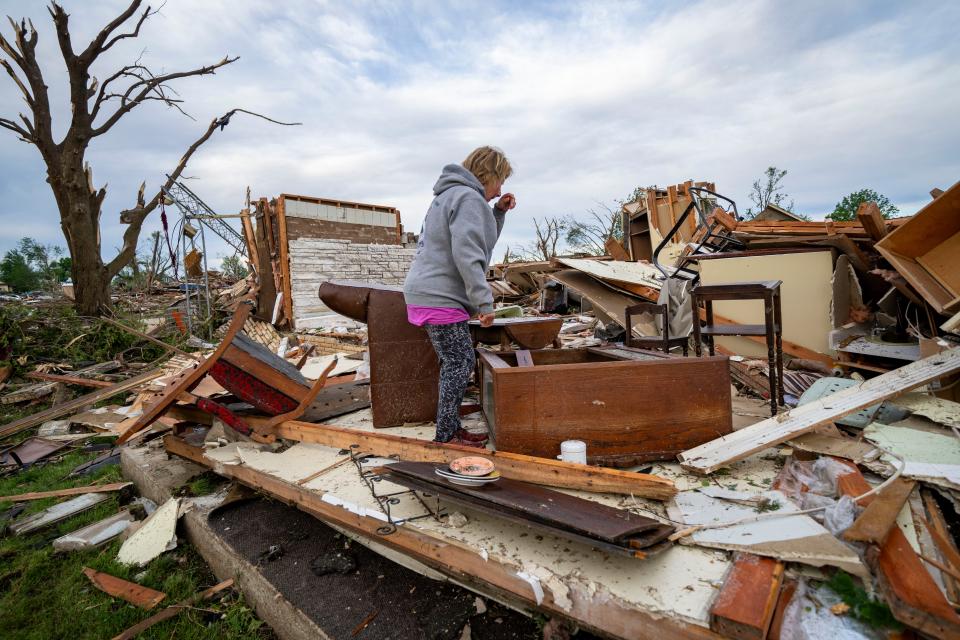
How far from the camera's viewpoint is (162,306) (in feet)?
36.5

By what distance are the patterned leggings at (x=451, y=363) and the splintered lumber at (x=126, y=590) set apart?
5.16 feet

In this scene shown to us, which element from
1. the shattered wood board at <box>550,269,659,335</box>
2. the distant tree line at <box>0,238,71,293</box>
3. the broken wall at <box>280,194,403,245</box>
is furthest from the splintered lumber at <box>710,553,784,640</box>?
the distant tree line at <box>0,238,71,293</box>

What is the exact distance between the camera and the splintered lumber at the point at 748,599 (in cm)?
111

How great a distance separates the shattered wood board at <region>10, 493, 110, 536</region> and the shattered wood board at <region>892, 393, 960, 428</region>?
16.9ft

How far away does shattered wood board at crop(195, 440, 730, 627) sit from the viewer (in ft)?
4.19

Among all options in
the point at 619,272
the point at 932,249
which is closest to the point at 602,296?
the point at 619,272

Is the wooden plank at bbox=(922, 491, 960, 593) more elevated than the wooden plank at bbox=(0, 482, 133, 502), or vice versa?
the wooden plank at bbox=(922, 491, 960, 593)

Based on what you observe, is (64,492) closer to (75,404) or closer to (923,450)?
(75,404)

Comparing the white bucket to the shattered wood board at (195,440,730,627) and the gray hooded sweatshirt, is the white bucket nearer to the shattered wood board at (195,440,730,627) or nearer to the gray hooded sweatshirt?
the shattered wood board at (195,440,730,627)

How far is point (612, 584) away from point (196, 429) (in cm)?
333

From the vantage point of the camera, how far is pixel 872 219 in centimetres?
389

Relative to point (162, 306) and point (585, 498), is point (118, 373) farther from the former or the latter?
point (585, 498)

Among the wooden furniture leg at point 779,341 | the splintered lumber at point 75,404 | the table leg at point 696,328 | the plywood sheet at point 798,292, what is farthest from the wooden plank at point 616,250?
the splintered lumber at point 75,404

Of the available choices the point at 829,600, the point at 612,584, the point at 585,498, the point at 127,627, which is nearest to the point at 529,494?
the point at 585,498
